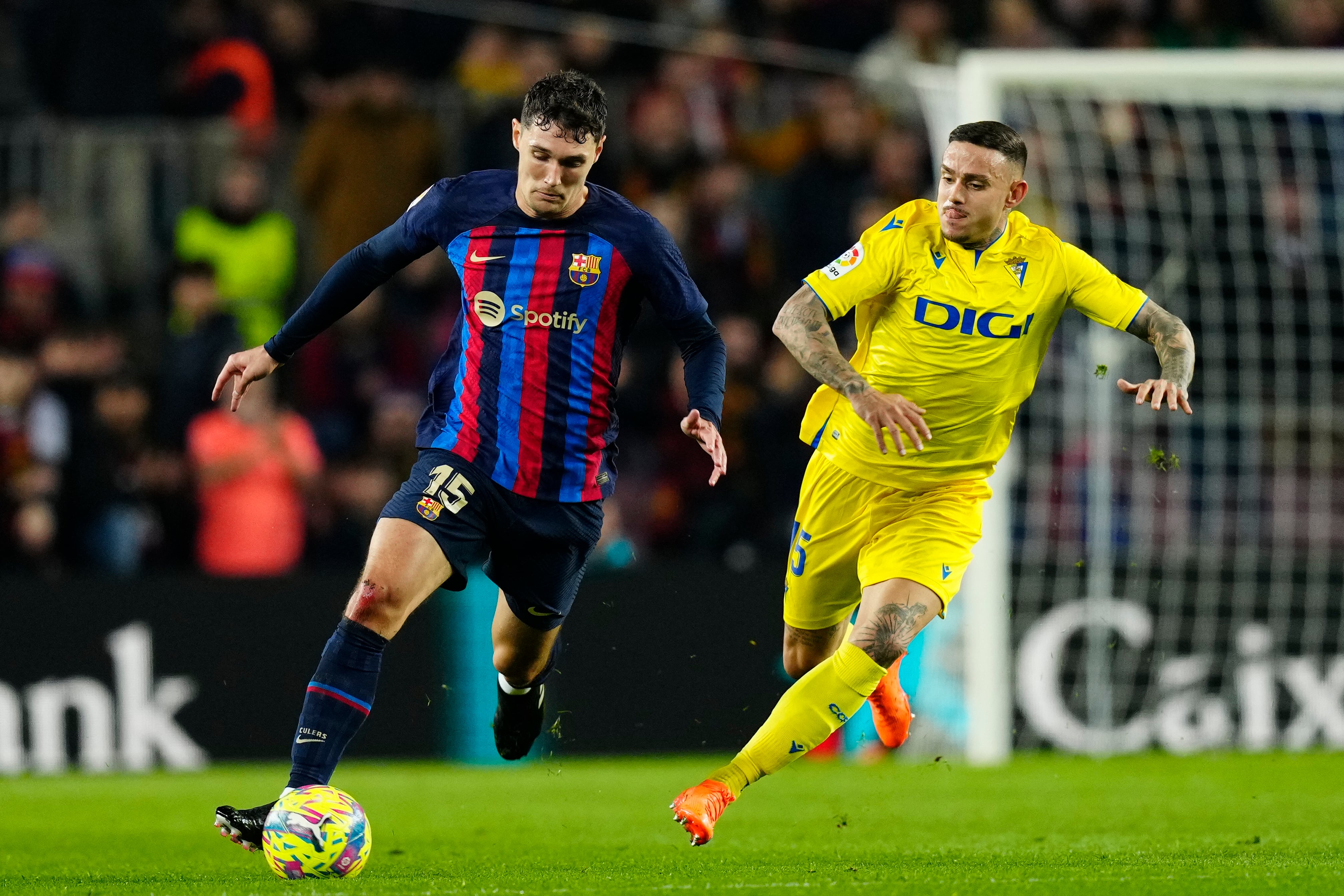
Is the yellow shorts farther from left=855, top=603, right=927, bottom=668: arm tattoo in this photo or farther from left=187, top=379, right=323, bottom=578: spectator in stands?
left=187, top=379, right=323, bottom=578: spectator in stands

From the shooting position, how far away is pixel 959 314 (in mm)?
6746

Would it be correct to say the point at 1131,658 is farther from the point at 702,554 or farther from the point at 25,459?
the point at 25,459

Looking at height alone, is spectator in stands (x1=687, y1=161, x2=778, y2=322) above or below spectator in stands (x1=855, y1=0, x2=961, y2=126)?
below

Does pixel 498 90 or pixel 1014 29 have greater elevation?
pixel 1014 29

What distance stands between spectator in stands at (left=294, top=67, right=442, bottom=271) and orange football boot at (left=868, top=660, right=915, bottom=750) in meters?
6.53

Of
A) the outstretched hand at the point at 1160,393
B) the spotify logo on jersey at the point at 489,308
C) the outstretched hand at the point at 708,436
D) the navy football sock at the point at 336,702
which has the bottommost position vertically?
the navy football sock at the point at 336,702

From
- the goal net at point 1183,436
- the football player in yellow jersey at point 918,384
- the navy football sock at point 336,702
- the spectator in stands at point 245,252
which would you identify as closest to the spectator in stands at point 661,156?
the goal net at point 1183,436

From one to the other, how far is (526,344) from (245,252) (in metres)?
6.67

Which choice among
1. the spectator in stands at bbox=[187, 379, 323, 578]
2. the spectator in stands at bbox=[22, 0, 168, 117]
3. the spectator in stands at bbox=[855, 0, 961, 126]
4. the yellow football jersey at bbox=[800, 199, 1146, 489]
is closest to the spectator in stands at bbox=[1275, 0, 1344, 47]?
the spectator in stands at bbox=[855, 0, 961, 126]

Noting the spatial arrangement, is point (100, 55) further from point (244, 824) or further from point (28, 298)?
point (244, 824)

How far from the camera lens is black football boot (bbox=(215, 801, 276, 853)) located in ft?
19.4

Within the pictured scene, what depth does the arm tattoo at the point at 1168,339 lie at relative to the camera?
20.7 ft

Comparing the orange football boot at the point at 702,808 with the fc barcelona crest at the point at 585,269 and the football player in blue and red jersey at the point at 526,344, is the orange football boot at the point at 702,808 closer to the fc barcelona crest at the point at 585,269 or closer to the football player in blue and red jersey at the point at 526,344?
the football player in blue and red jersey at the point at 526,344

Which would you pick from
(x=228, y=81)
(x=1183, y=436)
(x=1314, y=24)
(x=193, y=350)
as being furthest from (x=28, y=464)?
(x=1314, y=24)
